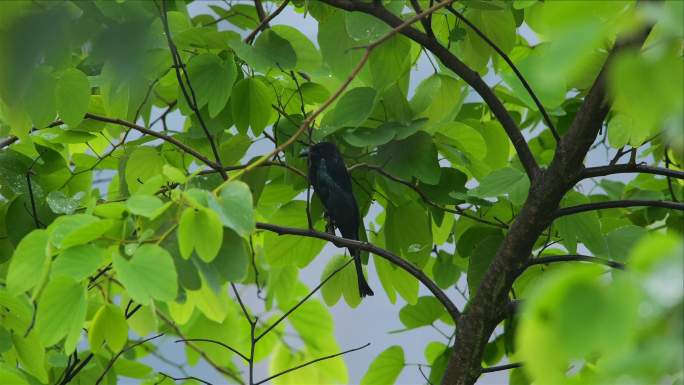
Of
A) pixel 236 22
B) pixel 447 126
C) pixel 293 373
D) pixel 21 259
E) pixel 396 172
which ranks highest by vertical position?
pixel 236 22

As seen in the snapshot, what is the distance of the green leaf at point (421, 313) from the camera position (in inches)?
78.5

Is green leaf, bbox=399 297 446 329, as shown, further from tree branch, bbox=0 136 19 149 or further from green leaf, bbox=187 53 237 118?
tree branch, bbox=0 136 19 149

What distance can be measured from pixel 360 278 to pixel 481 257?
27 centimetres

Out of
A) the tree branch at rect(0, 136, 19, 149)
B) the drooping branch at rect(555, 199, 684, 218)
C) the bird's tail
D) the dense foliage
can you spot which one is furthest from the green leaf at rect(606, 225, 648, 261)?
the tree branch at rect(0, 136, 19, 149)

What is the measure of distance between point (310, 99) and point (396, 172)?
0.91ft

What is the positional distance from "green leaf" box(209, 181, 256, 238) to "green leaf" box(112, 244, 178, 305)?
0.24 ft

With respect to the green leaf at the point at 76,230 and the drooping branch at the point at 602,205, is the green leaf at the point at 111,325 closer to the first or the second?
the green leaf at the point at 76,230

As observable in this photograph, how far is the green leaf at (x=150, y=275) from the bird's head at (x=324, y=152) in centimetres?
83

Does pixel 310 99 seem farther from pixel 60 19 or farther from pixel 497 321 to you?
pixel 60 19

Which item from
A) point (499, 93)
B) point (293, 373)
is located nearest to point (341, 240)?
point (293, 373)

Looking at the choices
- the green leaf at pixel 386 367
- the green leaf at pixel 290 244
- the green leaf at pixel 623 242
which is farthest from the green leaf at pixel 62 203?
the green leaf at pixel 623 242

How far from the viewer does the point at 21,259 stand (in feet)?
3.42

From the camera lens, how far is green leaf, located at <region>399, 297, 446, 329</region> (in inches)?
78.5

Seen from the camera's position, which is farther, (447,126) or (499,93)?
(499,93)
